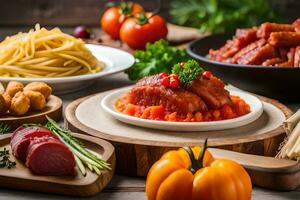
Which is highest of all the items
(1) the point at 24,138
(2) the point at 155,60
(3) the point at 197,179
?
(3) the point at 197,179

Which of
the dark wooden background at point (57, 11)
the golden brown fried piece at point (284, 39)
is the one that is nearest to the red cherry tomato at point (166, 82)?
the golden brown fried piece at point (284, 39)

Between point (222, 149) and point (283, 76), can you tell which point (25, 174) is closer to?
point (222, 149)

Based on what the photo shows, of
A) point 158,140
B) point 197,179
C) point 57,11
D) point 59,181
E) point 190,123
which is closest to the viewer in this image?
point 197,179

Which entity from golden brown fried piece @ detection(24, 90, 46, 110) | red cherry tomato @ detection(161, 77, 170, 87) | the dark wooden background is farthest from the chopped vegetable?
the dark wooden background

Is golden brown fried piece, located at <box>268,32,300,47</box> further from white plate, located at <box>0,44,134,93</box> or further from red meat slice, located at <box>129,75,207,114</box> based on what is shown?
red meat slice, located at <box>129,75,207,114</box>

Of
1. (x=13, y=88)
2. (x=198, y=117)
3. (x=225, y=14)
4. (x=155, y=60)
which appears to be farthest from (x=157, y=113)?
(x=225, y=14)

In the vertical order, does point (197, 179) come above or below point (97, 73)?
above

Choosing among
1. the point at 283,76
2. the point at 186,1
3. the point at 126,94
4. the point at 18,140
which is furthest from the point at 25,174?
the point at 186,1

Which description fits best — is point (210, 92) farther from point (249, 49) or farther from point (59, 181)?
point (249, 49)
